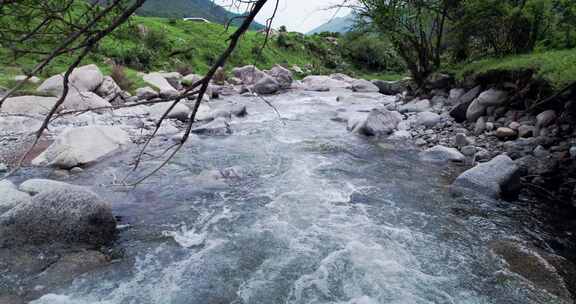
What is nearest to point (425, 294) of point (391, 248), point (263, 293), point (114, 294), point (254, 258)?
point (391, 248)

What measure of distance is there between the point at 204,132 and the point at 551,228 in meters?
8.22

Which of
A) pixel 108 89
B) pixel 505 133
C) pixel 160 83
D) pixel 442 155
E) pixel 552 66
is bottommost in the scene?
pixel 442 155

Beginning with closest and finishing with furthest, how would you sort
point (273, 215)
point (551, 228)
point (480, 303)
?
point (480, 303) → point (551, 228) → point (273, 215)

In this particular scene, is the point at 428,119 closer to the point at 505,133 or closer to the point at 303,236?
the point at 505,133

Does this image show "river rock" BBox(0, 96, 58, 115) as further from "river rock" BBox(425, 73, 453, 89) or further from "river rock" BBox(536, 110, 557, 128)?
"river rock" BBox(425, 73, 453, 89)

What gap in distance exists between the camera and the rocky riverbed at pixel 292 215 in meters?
3.73

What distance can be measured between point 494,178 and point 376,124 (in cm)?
487

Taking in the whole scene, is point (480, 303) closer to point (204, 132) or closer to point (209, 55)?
point (204, 132)

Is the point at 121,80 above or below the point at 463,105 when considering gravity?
above

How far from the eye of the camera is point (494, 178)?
19.8ft

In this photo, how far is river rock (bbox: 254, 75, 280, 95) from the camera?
68.0 feet

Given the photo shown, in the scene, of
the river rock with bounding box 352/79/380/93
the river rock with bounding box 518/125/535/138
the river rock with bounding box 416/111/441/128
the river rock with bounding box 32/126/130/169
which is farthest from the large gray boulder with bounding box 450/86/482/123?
the river rock with bounding box 352/79/380/93

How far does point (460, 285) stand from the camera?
380cm

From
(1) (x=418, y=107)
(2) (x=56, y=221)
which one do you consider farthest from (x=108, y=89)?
(1) (x=418, y=107)
